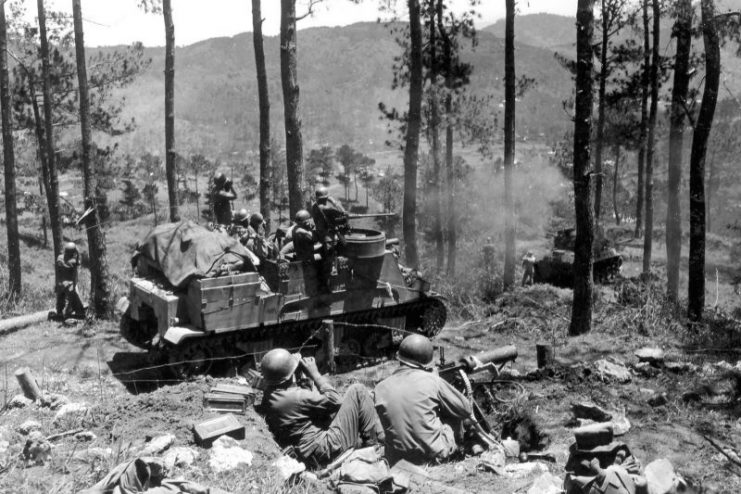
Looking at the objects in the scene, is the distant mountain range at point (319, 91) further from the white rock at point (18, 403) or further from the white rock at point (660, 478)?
the white rock at point (660, 478)

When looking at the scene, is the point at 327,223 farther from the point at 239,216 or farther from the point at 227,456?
the point at 227,456

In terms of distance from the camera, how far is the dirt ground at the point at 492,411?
5.96m

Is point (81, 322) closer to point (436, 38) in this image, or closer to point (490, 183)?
point (436, 38)

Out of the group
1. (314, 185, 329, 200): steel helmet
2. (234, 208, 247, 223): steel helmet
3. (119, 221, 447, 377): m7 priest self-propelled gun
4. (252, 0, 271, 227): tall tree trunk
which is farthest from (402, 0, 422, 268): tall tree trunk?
(314, 185, 329, 200): steel helmet

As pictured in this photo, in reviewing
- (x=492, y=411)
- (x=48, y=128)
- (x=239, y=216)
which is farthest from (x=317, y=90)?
(x=492, y=411)

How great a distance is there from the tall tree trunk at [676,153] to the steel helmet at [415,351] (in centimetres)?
1011

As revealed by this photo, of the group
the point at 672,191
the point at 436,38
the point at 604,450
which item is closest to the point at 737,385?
the point at 604,450

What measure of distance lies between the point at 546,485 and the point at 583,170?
23.0 ft

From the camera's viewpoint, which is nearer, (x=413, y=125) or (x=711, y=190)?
(x=413, y=125)

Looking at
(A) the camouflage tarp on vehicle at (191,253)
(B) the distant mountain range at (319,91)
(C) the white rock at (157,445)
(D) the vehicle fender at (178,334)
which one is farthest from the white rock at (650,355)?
(B) the distant mountain range at (319,91)

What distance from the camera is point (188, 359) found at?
32.7 feet

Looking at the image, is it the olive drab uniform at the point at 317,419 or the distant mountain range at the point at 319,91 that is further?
the distant mountain range at the point at 319,91

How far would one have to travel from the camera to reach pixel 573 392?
27.8ft

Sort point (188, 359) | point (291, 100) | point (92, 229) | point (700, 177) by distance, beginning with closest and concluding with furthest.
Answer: point (188, 359)
point (700, 177)
point (291, 100)
point (92, 229)
